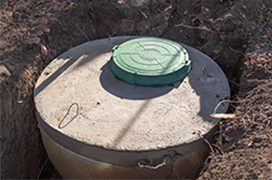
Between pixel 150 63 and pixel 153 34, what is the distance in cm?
232

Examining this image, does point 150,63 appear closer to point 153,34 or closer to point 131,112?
point 131,112

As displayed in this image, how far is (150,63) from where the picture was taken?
3.14 m

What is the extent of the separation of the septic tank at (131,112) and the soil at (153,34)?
1.06 ft

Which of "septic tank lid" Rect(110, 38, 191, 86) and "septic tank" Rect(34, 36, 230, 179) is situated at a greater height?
"septic tank lid" Rect(110, 38, 191, 86)

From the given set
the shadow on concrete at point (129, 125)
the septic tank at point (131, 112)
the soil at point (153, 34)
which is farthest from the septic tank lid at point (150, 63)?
the soil at point (153, 34)

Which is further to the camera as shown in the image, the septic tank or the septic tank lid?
the septic tank lid

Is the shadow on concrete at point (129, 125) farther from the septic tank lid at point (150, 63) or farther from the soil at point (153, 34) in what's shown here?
the soil at point (153, 34)

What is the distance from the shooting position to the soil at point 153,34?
254 centimetres

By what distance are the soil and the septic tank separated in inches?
12.7

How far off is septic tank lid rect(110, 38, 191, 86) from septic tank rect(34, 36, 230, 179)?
0.01 metres

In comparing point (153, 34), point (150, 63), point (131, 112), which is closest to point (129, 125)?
point (131, 112)

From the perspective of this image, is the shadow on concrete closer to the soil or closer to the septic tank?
the septic tank

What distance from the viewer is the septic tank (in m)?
2.50

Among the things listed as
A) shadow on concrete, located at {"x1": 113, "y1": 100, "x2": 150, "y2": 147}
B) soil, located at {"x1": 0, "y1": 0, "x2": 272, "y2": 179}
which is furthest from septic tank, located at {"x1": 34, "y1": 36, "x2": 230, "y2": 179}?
soil, located at {"x1": 0, "y1": 0, "x2": 272, "y2": 179}
